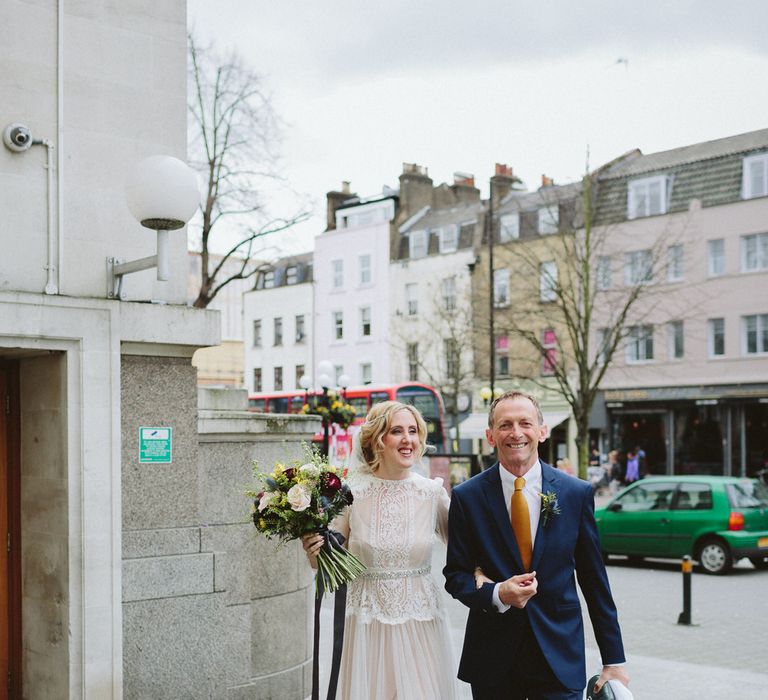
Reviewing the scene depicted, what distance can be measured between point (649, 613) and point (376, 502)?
8889mm

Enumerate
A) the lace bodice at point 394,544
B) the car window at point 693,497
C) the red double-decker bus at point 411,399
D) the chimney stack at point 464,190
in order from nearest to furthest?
1. the lace bodice at point 394,544
2. the car window at point 693,497
3. the red double-decker bus at point 411,399
4. the chimney stack at point 464,190

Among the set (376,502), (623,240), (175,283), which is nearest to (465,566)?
(376,502)

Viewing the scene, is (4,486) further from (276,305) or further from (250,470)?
(276,305)

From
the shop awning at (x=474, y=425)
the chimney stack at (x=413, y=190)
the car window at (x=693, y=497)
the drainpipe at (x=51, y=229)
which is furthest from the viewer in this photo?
the chimney stack at (x=413, y=190)

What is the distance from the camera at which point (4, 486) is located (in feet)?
22.7

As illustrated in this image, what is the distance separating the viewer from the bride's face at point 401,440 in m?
5.32

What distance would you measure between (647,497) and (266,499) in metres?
13.9

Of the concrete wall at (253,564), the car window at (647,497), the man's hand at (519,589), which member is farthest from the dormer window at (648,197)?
the man's hand at (519,589)

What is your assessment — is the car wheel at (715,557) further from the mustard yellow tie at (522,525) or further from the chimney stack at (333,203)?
the chimney stack at (333,203)

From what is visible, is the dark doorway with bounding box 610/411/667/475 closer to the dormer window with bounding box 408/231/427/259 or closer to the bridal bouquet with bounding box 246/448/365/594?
the dormer window with bounding box 408/231/427/259

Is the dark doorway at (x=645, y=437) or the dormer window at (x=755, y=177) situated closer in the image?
the dormer window at (x=755, y=177)

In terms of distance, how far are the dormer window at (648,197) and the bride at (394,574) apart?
131 feet

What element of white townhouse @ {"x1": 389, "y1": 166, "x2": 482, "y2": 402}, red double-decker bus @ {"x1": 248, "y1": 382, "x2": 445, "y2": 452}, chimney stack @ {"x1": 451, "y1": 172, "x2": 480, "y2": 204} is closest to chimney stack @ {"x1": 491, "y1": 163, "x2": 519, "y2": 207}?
white townhouse @ {"x1": 389, "y1": 166, "x2": 482, "y2": 402}

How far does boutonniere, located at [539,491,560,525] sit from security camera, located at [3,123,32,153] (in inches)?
154
